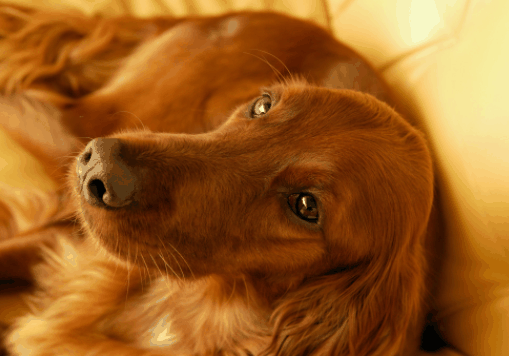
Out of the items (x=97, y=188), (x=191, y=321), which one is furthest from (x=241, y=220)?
(x=191, y=321)

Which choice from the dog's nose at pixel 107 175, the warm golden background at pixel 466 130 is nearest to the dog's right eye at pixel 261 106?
the dog's nose at pixel 107 175

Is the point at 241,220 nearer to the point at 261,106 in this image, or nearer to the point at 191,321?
the point at 261,106

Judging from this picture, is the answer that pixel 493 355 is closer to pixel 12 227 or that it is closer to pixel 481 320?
pixel 481 320

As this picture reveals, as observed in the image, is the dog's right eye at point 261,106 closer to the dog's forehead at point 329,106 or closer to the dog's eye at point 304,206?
the dog's forehead at point 329,106

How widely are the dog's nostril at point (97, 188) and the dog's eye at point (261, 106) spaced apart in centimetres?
71

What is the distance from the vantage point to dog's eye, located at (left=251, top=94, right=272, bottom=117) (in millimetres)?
1745

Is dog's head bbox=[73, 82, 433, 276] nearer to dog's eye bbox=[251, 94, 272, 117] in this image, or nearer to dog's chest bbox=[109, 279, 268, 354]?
dog's eye bbox=[251, 94, 272, 117]

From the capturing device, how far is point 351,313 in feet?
5.24

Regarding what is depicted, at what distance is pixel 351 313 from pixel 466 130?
86cm

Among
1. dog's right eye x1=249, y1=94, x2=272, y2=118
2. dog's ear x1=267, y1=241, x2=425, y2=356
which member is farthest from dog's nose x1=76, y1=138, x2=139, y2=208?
dog's ear x1=267, y1=241, x2=425, y2=356

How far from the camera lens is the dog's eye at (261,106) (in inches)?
68.7

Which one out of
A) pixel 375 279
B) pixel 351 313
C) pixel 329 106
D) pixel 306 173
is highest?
pixel 329 106

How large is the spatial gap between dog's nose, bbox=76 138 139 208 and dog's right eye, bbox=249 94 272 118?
0.63 metres

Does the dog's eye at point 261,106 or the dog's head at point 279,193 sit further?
the dog's eye at point 261,106
